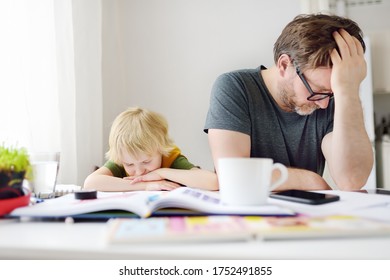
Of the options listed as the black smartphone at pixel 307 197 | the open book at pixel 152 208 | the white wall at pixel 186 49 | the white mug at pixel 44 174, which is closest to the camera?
the open book at pixel 152 208

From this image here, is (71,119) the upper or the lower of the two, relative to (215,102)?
lower

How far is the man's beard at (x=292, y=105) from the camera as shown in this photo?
1.26 meters

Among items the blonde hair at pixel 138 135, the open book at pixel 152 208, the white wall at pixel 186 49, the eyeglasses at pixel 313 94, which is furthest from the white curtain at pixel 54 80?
the eyeglasses at pixel 313 94

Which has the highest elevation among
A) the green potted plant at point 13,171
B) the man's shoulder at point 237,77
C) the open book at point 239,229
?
the man's shoulder at point 237,77

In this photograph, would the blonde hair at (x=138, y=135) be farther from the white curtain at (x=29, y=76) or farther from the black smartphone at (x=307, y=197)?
the black smartphone at (x=307, y=197)

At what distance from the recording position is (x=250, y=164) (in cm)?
57

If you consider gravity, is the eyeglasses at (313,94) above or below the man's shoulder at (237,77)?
below

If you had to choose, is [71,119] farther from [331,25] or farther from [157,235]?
[157,235]

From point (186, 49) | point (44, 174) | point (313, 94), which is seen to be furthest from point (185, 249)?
point (186, 49)

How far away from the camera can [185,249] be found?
409 mm

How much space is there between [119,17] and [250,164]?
2.80m

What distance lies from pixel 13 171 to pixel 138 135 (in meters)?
0.74

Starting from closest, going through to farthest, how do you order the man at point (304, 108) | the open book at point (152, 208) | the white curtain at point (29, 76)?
1. the open book at point (152, 208)
2. the man at point (304, 108)
3. the white curtain at point (29, 76)

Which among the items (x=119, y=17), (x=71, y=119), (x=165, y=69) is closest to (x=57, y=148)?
(x=71, y=119)
